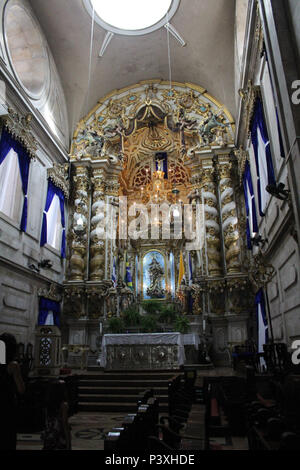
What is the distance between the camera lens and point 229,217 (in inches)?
510

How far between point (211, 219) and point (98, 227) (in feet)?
14.3

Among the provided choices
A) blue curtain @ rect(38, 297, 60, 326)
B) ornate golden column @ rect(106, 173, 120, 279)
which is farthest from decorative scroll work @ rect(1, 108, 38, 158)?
blue curtain @ rect(38, 297, 60, 326)

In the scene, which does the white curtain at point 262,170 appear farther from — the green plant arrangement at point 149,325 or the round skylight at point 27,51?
the round skylight at point 27,51

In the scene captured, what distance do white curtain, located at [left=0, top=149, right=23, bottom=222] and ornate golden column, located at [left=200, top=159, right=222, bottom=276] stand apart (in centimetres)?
671

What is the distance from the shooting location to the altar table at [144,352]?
9.47 meters

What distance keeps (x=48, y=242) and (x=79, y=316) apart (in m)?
2.86

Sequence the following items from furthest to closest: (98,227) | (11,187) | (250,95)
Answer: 1. (98,227)
2. (11,187)
3. (250,95)

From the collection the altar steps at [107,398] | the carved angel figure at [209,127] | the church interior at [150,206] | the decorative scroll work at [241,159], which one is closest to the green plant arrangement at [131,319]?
the church interior at [150,206]

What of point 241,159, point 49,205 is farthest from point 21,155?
point 241,159

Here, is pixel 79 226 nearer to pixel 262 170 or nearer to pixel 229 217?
pixel 229 217

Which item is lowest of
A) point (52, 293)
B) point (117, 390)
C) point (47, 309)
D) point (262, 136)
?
point (117, 390)

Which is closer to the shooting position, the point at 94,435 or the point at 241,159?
the point at 94,435
